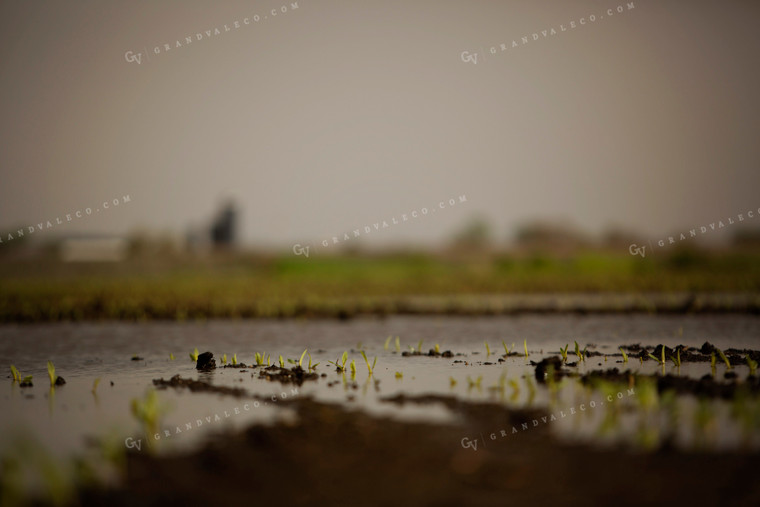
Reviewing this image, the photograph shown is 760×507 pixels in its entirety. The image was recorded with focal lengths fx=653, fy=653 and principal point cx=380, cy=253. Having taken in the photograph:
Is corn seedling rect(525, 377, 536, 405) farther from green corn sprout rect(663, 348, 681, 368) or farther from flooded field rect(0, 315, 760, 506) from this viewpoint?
green corn sprout rect(663, 348, 681, 368)

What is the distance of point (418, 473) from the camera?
7949 millimetres

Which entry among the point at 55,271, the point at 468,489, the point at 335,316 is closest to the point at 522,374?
the point at 468,489

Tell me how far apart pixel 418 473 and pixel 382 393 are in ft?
15.8

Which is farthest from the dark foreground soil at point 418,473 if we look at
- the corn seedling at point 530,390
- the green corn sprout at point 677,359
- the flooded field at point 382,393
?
the green corn sprout at point 677,359

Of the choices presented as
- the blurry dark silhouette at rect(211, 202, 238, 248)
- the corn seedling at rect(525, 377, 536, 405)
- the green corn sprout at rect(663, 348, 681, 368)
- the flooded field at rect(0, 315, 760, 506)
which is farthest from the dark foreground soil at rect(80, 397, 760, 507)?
the blurry dark silhouette at rect(211, 202, 238, 248)

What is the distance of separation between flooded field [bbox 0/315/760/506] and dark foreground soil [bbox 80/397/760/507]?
1.00 feet

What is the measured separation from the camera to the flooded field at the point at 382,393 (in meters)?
9.45

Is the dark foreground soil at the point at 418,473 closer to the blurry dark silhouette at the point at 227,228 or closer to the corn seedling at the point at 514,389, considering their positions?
the corn seedling at the point at 514,389

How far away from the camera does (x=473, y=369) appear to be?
15.6m

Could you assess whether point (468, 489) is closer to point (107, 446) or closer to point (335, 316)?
point (107, 446)

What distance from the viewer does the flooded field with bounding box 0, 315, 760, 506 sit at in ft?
31.0

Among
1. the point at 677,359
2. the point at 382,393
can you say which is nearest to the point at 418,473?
the point at 382,393

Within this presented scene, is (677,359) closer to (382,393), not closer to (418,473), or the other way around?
(382,393)

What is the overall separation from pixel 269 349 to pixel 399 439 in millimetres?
11400
